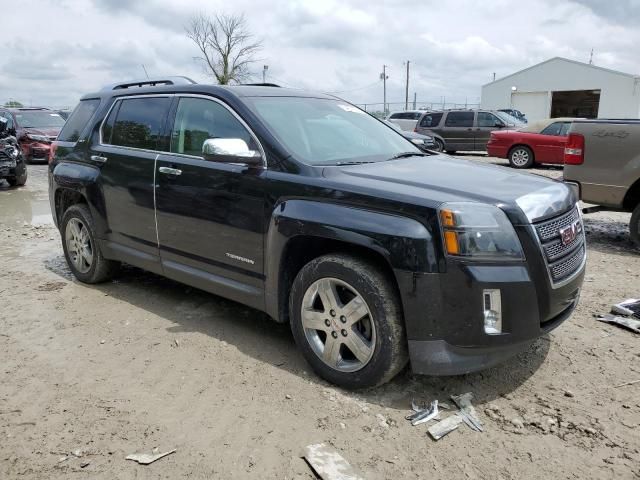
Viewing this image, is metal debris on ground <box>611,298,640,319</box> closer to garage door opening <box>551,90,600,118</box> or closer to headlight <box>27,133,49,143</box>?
headlight <box>27,133,49,143</box>

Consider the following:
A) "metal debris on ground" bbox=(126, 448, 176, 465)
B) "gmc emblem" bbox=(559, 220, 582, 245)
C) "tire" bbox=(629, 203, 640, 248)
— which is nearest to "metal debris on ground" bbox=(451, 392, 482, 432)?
"gmc emblem" bbox=(559, 220, 582, 245)

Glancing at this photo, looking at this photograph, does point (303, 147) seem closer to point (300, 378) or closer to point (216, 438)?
point (300, 378)

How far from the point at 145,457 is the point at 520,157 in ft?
50.2

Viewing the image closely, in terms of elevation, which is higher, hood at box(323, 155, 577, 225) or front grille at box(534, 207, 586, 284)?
hood at box(323, 155, 577, 225)

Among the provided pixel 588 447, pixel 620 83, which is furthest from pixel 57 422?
pixel 620 83

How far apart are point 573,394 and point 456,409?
737mm

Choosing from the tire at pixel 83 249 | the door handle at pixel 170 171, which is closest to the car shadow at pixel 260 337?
the tire at pixel 83 249

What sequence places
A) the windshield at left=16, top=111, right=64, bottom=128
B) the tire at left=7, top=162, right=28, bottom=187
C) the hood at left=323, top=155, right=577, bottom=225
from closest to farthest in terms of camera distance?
the hood at left=323, top=155, right=577, bottom=225 → the tire at left=7, top=162, right=28, bottom=187 → the windshield at left=16, top=111, right=64, bottom=128

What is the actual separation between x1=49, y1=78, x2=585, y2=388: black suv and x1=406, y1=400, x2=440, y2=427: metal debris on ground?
0.85 feet

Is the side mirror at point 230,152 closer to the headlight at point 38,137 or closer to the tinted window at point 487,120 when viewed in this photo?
the headlight at point 38,137

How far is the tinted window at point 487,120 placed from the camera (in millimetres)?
19078

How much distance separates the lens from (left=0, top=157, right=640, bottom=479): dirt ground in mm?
2623

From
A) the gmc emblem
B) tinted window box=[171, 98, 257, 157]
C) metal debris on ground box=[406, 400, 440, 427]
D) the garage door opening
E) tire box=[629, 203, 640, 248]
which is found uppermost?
the garage door opening

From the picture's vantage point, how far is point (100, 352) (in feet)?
12.6
